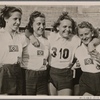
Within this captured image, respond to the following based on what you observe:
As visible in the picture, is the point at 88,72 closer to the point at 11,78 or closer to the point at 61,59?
the point at 61,59

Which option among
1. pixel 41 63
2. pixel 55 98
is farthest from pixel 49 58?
pixel 55 98

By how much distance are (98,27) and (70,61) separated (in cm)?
15

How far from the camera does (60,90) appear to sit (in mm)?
652

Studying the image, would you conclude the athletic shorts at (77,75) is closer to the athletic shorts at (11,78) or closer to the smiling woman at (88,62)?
the smiling woman at (88,62)

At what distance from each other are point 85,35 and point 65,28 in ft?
0.23

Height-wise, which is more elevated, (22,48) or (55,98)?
(22,48)

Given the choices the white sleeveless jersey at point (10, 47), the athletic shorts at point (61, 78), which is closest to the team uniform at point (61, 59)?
the athletic shorts at point (61, 78)

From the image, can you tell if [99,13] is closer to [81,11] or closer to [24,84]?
[81,11]

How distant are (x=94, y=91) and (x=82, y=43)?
163 millimetres

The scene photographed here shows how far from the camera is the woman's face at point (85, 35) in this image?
0.66m

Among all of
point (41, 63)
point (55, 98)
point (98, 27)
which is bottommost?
point (55, 98)

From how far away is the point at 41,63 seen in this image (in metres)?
0.66

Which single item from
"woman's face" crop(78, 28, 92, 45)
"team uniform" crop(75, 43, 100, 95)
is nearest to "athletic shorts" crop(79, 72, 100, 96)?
"team uniform" crop(75, 43, 100, 95)

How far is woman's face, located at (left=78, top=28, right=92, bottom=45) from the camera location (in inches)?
26.0
